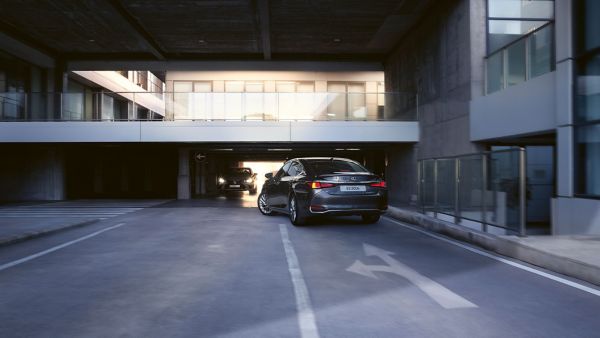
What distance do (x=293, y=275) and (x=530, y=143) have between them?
39.9 ft

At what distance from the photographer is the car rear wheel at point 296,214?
438 inches

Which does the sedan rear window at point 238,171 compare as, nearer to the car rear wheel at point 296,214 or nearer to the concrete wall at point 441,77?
the concrete wall at point 441,77

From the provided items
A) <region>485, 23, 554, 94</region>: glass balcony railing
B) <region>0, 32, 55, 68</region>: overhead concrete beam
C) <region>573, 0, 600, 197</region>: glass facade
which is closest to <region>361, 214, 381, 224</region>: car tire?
<region>573, 0, 600, 197</region>: glass facade

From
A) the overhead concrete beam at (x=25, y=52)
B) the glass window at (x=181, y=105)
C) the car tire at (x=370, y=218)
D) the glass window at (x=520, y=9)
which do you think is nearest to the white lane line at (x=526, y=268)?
the car tire at (x=370, y=218)

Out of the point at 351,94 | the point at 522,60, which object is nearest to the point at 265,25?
the point at 351,94

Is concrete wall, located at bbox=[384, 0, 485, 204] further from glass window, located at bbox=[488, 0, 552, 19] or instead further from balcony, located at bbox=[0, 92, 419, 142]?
balcony, located at bbox=[0, 92, 419, 142]

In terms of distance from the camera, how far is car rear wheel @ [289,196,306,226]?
36.5ft

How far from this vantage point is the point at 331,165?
1193 centimetres

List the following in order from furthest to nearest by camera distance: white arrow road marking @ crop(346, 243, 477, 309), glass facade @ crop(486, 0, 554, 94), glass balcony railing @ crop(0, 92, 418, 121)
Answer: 1. glass balcony railing @ crop(0, 92, 418, 121)
2. glass facade @ crop(486, 0, 554, 94)
3. white arrow road marking @ crop(346, 243, 477, 309)

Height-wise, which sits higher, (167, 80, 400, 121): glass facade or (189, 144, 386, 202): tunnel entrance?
(167, 80, 400, 121): glass facade

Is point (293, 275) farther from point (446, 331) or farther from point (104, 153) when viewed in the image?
point (104, 153)

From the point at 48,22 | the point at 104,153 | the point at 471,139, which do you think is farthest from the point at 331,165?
the point at 104,153

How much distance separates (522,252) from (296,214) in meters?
5.27

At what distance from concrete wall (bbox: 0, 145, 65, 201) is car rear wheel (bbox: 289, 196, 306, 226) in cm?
1591
